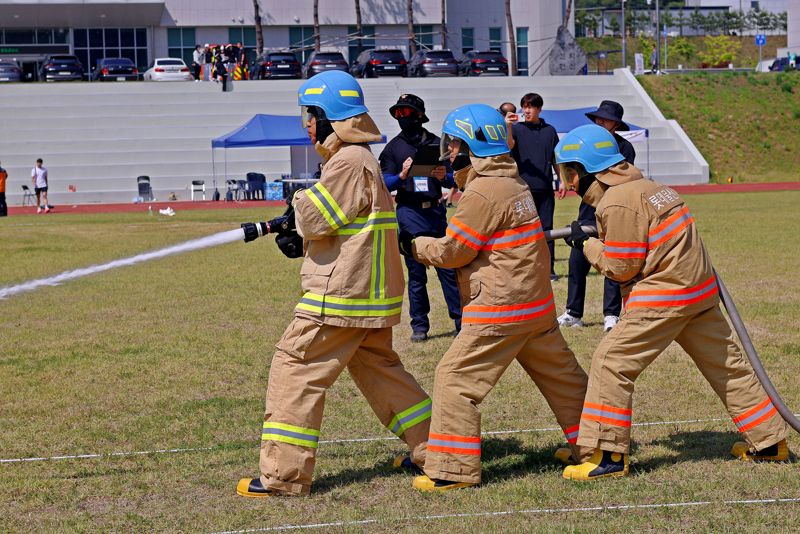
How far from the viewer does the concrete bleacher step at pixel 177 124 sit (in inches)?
1748

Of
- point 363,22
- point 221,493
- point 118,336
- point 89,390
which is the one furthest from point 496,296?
point 363,22

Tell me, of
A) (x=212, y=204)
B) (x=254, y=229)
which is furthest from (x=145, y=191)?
(x=254, y=229)

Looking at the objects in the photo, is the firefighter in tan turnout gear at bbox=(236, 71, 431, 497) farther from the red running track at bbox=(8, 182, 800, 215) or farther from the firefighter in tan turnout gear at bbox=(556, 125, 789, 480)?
the red running track at bbox=(8, 182, 800, 215)

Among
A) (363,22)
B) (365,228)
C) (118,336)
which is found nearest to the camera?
(365,228)

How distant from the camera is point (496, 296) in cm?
565

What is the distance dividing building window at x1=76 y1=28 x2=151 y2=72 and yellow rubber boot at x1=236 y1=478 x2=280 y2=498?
6459 cm

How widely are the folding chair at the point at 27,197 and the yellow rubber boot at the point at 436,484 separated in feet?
125

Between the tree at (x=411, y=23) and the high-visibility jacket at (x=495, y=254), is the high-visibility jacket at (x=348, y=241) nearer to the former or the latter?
the high-visibility jacket at (x=495, y=254)

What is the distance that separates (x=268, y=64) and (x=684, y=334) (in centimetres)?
4902

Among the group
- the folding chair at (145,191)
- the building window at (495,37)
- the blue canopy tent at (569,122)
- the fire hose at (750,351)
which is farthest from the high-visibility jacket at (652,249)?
the building window at (495,37)

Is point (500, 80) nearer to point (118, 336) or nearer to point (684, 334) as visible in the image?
point (118, 336)

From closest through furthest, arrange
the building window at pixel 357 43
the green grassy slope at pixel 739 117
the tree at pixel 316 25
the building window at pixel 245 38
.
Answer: the green grassy slope at pixel 739 117 < the tree at pixel 316 25 < the building window at pixel 245 38 < the building window at pixel 357 43

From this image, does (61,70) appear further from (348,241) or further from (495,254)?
(495,254)

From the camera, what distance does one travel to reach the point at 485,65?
5584 centimetres
